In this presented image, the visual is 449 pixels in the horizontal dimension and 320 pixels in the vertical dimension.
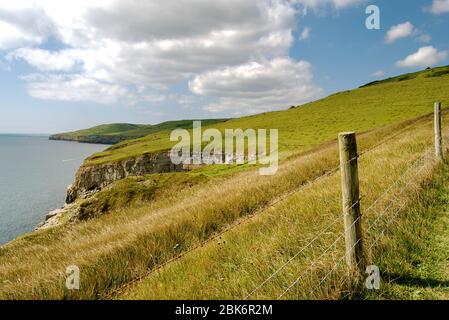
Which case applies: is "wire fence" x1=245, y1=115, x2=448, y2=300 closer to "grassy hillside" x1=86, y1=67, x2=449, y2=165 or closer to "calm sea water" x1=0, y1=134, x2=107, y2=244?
"grassy hillside" x1=86, y1=67, x2=449, y2=165

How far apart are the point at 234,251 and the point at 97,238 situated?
17.3 feet

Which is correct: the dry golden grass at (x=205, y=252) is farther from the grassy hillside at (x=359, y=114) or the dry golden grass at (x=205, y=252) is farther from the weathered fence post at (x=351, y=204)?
the grassy hillside at (x=359, y=114)

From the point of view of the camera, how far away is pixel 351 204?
5109mm

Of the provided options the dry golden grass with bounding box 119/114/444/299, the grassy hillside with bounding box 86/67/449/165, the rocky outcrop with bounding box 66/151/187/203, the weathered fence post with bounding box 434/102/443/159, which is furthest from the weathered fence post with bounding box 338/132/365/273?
the rocky outcrop with bounding box 66/151/187/203

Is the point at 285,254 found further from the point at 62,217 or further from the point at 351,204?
the point at 62,217

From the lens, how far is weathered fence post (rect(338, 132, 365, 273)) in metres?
5.04

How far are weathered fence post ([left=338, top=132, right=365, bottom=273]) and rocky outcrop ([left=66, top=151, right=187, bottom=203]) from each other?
63317 millimetres

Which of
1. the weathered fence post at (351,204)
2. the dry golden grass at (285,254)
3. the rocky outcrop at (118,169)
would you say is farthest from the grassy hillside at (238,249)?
the rocky outcrop at (118,169)

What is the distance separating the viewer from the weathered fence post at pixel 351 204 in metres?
5.04

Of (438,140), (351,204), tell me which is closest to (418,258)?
(351,204)

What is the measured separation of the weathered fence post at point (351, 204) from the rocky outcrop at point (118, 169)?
63.3 m
